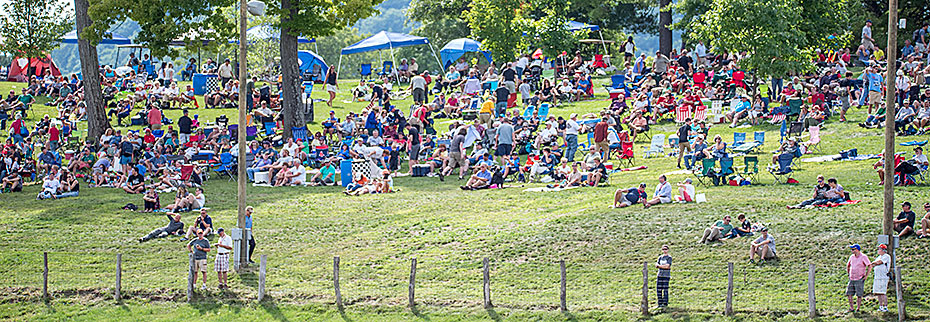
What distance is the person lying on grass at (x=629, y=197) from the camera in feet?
76.8

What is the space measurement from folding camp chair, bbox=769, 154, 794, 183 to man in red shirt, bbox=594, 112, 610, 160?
5.20m

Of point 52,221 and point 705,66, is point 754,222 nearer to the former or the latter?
point 52,221

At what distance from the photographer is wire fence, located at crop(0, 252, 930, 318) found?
17.5 meters

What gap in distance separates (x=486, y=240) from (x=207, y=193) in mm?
9773

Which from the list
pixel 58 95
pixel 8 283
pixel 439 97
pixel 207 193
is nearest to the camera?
pixel 8 283

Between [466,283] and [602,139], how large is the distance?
11.3 meters

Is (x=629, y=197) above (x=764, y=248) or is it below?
above

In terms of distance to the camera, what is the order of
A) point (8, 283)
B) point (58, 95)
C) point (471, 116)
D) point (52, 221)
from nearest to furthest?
point (8, 283), point (52, 221), point (471, 116), point (58, 95)

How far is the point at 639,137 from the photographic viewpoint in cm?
3447

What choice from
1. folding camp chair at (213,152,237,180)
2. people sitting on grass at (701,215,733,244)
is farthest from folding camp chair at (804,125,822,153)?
folding camp chair at (213,152,237,180)

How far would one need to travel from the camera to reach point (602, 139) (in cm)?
2964

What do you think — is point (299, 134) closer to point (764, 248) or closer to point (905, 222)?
point (764, 248)

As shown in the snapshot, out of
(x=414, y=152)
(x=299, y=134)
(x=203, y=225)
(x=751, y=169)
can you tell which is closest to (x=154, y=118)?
(x=299, y=134)

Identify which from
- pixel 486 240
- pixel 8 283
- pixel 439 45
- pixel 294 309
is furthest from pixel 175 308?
pixel 439 45
